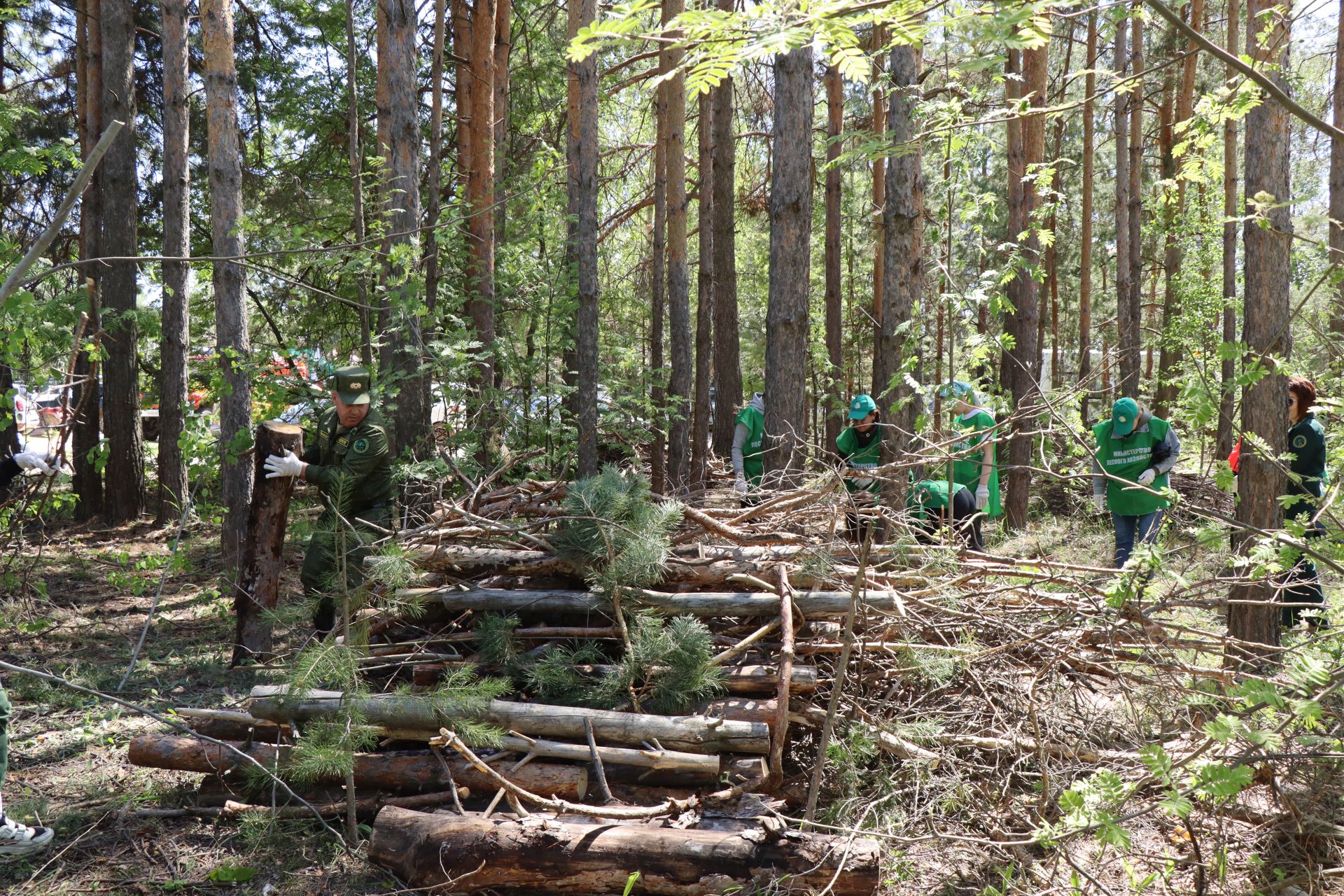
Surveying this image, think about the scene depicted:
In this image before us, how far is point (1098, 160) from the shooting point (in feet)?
75.9

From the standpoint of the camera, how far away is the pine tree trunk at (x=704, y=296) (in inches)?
497

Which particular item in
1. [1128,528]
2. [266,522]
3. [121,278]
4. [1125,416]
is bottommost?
[1128,528]

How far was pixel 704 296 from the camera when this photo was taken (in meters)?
12.7

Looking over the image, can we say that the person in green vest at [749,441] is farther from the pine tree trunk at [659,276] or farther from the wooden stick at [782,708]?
the wooden stick at [782,708]

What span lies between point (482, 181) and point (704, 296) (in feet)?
10.9

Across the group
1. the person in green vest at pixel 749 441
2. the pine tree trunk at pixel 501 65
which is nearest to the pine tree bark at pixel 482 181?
the pine tree trunk at pixel 501 65

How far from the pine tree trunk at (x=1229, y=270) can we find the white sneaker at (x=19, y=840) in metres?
5.06

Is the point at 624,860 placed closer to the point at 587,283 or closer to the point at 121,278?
the point at 587,283

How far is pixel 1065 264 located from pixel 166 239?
813 inches

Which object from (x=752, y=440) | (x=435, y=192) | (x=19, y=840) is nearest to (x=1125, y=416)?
(x=752, y=440)

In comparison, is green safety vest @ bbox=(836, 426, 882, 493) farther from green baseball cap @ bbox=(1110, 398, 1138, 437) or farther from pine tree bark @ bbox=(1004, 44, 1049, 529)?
pine tree bark @ bbox=(1004, 44, 1049, 529)

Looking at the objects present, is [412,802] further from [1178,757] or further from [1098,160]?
[1098,160]

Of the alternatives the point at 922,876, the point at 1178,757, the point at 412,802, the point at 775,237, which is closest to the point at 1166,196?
the point at 775,237

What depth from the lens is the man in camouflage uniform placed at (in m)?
6.02
